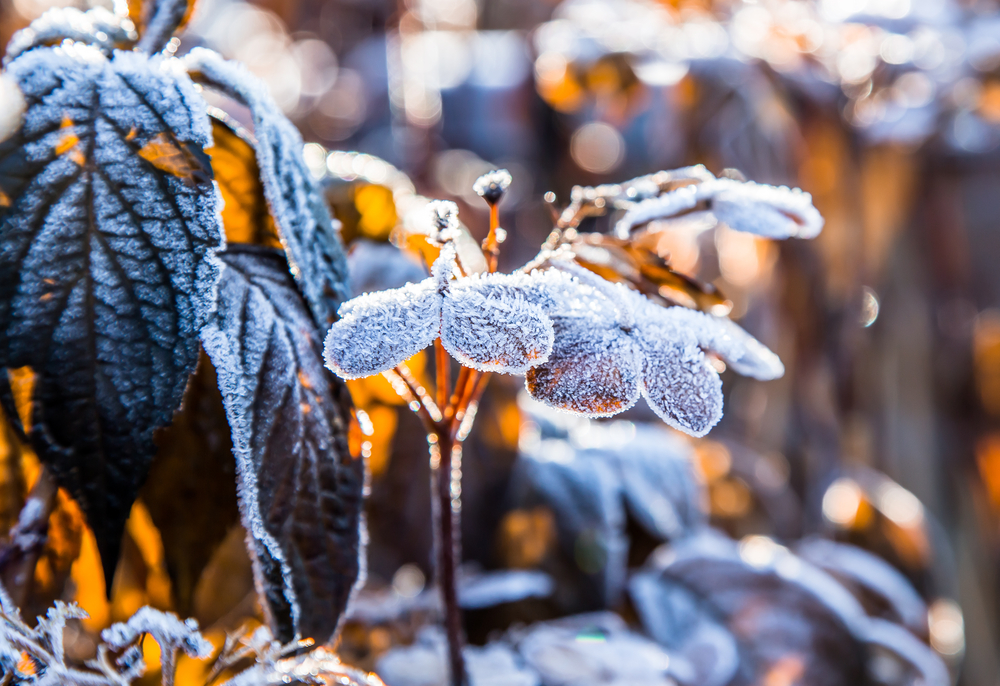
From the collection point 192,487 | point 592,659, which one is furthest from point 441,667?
point 192,487

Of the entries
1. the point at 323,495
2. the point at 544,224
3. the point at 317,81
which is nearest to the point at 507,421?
the point at 323,495

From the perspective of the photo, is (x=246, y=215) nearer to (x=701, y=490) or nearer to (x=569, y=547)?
(x=569, y=547)

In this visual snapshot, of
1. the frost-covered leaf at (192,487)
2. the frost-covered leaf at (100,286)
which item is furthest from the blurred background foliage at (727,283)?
the frost-covered leaf at (100,286)

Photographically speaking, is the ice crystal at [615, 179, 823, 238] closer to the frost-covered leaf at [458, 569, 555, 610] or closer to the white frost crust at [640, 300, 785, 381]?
the white frost crust at [640, 300, 785, 381]

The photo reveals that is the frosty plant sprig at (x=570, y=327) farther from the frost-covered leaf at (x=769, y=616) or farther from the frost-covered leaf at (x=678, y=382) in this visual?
the frost-covered leaf at (x=769, y=616)

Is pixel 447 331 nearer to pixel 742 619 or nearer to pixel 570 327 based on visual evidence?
pixel 570 327

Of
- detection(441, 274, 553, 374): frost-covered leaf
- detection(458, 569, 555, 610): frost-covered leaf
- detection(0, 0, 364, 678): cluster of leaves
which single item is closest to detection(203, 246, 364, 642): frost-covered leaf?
detection(0, 0, 364, 678): cluster of leaves
